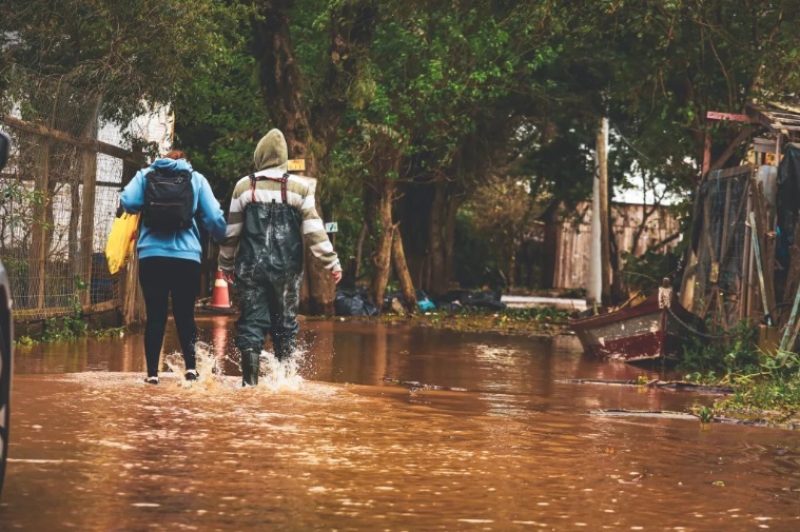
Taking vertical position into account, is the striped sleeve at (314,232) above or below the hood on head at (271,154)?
below

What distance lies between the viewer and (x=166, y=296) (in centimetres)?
1232

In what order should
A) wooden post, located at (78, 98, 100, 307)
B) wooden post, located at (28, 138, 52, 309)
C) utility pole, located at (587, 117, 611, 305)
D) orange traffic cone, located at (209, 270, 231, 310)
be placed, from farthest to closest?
1. utility pole, located at (587, 117, 611, 305)
2. orange traffic cone, located at (209, 270, 231, 310)
3. wooden post, located at (78, 98, 100, 307)
4. wooden post, located at (28, 138, 52, 309)

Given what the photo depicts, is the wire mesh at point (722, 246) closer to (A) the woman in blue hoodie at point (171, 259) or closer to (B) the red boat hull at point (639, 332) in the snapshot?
(B) the red boat hull at point (639, 332)

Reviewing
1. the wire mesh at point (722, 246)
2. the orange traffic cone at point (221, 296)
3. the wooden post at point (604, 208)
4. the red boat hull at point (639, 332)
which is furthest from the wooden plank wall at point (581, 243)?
the red boat hull at point (639, 332)

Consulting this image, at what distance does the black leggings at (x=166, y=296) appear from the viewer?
1233cm

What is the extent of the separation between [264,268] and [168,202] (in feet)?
2.89

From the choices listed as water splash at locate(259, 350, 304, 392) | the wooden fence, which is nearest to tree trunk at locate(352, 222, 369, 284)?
the wooden fence

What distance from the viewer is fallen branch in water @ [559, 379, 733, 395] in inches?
619

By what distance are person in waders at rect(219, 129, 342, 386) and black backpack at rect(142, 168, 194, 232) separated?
15.7 inches

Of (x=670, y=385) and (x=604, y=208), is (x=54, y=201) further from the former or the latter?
(x=604, y=208)

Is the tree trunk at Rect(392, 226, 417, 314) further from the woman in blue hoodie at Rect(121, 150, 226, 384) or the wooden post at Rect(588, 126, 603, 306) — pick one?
the woman in blue hoodie at Rect(121, 150, 226, 384)

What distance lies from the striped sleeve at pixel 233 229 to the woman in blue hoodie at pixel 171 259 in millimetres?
61

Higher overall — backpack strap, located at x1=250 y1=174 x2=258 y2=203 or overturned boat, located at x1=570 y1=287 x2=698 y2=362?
backpack strap, located at x1=250 y1=174 x2=258 y2=203

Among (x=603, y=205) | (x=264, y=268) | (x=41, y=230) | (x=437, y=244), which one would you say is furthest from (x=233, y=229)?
(x=437, y=244)
